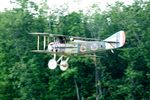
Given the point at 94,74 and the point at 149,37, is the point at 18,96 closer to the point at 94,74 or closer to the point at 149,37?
the point at 94,74

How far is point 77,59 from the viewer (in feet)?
140

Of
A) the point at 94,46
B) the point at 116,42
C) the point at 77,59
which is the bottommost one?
the point at 77,59

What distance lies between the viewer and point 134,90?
41281mm

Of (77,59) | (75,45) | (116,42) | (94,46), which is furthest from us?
(77,59)

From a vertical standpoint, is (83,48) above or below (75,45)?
below

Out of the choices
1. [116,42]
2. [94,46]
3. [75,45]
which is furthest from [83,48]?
[116,42]

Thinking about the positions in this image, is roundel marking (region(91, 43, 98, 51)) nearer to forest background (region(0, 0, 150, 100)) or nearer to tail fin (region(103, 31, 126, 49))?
tail fin (region(103, 31, 126, 49))

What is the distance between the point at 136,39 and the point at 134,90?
3996mm

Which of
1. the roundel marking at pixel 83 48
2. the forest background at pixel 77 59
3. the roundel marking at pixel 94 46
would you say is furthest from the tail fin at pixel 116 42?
the forest background at pixel 77 59

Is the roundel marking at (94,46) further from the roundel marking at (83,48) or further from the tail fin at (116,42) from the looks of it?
the tail fin at (116,42)

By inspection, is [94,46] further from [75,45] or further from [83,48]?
[75,45]

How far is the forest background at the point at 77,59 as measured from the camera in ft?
138

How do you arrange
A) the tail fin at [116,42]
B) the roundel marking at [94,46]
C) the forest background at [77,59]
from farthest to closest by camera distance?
the forest background at [77,59] < the roundel marking at [94,46] < the tail fin at [116,42]

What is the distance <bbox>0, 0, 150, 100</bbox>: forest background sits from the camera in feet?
138
